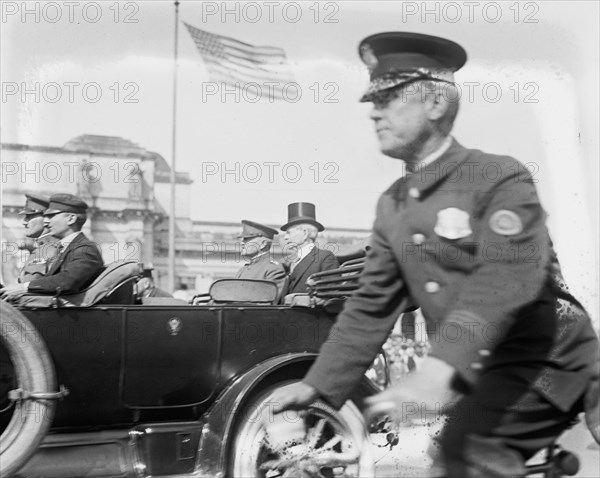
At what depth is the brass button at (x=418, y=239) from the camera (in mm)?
1893

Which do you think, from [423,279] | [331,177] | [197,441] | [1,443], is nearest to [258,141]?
[331,177]

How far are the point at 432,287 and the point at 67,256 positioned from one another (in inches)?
114

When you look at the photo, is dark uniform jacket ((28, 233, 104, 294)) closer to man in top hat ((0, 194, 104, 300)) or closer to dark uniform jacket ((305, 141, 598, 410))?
man in top hat ((0, 194, 104, 300))

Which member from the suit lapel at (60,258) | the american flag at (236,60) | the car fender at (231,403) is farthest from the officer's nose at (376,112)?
the american flag at (236,60)

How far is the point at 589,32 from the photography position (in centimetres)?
344

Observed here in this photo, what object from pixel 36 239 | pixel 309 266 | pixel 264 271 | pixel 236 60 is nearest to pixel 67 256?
pixel 36 239

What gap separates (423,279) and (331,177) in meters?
2.56

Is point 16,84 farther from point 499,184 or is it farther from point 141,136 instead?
point 499,184

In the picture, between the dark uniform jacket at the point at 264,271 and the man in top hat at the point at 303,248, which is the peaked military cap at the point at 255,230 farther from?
the dark uniform jacket at the point at 264,271

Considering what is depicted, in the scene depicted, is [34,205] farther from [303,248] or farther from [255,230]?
[303,248]

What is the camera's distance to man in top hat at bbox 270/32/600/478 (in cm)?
164

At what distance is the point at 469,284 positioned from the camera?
168 centimetres

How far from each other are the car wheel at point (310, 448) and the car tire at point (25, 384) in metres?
0.92

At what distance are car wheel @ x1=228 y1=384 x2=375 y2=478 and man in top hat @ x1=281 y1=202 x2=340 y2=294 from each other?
99 cm
